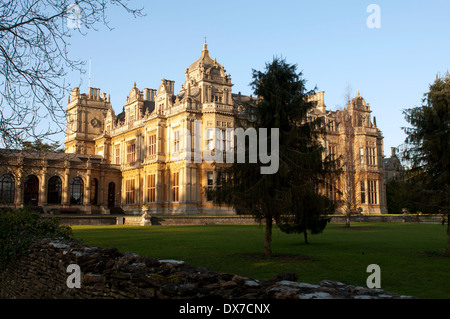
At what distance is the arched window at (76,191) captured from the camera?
49.4m

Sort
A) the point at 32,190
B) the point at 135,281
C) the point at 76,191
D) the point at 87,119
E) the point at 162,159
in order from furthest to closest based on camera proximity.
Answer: the point at 87,119, the point at 76,191, the point at 32,190, the point at 162,159, the point at 135,281

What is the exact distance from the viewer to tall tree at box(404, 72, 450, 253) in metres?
15.5

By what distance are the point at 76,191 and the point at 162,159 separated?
12.4 meters

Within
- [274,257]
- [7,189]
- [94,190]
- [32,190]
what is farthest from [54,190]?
[274,257]

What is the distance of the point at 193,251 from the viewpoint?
14.8 metres

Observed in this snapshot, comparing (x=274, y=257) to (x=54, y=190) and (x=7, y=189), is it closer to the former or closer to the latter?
(x=7, y=189)

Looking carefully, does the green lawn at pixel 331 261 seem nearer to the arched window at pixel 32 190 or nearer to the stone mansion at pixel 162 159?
the stone mansion at pixel 162 159

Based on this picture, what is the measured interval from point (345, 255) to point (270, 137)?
196 inches

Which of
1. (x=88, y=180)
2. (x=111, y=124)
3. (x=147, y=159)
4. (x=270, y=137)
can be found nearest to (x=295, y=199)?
(x=270, y=137)

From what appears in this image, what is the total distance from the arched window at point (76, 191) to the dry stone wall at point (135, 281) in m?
40.4

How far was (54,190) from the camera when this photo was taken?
4800cm

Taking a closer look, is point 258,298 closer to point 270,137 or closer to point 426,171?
point 270,137


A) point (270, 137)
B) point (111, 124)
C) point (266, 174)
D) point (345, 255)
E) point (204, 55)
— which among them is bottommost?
point (345, 255)

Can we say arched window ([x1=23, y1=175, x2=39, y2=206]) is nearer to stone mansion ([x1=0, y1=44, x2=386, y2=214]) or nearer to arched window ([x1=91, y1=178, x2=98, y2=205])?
stone mansion ([x1=0, y1=44, x2=386, y2=214])
